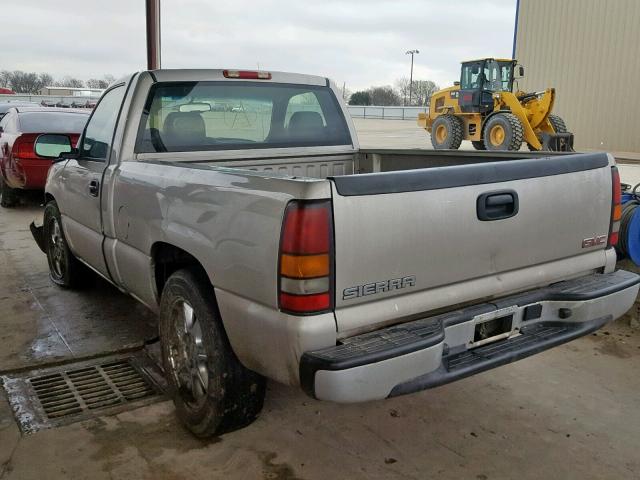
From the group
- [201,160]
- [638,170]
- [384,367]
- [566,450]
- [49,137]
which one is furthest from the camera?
[638,170]

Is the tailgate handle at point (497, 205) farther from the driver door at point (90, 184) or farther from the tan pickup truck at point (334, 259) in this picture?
the driver door at point (90, 184)

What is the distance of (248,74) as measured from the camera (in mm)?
4379

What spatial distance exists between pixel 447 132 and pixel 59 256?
51.3 feet

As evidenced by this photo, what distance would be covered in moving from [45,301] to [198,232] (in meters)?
3.19

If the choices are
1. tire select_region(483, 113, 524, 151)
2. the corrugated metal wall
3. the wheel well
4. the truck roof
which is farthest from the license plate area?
the corrugated metal wall

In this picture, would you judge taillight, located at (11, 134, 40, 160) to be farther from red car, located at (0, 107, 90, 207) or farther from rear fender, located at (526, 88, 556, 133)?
rear fender, located at (526, 88, 556, 133)

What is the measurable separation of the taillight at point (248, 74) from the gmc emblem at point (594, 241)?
246 centimetres

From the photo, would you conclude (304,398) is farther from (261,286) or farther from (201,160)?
(201,160)

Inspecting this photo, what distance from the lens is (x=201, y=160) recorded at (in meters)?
4.05

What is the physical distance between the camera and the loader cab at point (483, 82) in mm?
18125

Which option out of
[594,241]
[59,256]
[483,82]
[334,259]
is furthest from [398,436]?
[483,82]

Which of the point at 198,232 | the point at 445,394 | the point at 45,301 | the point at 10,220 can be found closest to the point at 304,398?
the point at 445,394

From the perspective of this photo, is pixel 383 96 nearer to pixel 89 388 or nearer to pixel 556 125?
pixel 556 125

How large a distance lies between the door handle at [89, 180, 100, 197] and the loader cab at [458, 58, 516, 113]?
1561cm
